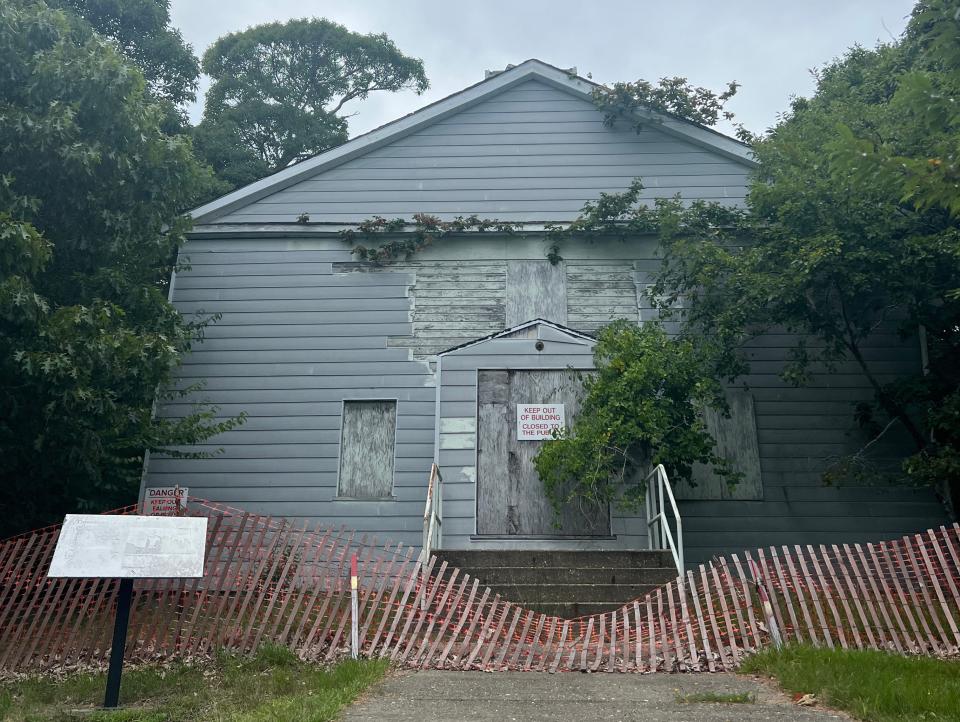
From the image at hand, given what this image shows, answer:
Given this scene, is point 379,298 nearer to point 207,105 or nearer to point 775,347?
point 775,347

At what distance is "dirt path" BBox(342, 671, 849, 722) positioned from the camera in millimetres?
5449

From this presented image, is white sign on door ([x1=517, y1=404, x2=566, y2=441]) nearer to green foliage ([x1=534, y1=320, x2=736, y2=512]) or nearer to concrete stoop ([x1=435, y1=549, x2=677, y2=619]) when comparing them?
green foliage ([x1=534, y1=320, x2=736, y2=512])

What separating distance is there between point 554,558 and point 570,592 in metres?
0.60

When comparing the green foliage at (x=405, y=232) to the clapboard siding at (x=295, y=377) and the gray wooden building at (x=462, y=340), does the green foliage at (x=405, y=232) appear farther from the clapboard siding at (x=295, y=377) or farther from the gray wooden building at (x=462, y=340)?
the clapboard siding at (x=295, y=377)

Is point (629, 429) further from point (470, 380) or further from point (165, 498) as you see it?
point (165, 498)

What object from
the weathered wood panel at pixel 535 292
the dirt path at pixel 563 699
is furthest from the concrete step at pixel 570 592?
the weathered wood panel at pixel 535 292

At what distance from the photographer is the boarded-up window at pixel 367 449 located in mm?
12914

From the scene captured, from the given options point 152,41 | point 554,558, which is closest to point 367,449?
point 554,558

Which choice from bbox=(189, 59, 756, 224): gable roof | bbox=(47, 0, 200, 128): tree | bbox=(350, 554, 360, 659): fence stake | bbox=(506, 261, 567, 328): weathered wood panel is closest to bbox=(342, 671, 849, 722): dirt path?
bbox=(350, 554, 360, 659): fence stake

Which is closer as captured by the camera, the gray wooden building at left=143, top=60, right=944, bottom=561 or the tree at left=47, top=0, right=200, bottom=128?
the gray wooden building at left=143, top=60, right=944, bottom=561

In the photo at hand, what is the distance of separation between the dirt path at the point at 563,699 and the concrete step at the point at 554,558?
251cm

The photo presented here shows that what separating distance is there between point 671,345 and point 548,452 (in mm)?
2229

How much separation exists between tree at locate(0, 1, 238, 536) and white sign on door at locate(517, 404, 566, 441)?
4.25 meters

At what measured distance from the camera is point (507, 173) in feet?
47.4
